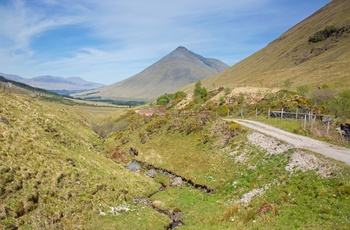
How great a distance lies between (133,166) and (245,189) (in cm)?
2673

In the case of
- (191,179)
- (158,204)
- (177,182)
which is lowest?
(158,204)

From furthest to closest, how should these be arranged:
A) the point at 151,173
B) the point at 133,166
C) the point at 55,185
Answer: the point at 133,166
the point at 151,173
the point at 55,185

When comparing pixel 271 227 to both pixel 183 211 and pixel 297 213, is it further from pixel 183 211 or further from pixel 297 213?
pixel 183 211

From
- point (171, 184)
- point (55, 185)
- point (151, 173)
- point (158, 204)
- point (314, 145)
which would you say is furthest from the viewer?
point (151, 173)

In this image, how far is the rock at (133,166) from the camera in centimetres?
5059

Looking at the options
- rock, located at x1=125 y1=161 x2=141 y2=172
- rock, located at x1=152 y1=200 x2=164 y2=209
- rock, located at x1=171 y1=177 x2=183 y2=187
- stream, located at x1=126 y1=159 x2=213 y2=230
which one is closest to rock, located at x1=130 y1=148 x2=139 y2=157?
stream, located at x1=126 y1=159 x2=213 y2=230

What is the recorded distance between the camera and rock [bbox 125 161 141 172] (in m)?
50.6

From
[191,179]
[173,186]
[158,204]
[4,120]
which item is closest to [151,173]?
[173,186]

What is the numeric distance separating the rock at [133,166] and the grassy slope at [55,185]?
26.9ft

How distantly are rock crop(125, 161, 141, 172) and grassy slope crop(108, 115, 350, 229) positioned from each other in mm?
2463

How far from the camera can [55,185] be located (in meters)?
29.2

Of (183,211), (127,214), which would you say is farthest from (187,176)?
(127,214)

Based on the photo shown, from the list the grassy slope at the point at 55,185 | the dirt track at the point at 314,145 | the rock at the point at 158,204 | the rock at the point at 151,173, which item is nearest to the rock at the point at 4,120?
the grassy slope at the point at 55,185

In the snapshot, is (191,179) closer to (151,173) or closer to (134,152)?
(151,173)
